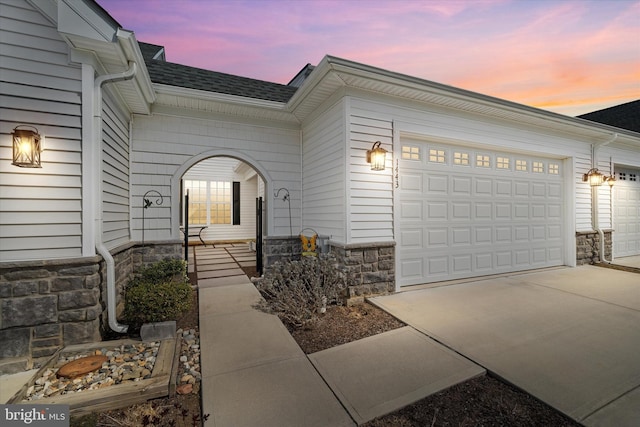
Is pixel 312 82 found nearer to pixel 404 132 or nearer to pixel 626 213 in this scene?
pixel 404 132

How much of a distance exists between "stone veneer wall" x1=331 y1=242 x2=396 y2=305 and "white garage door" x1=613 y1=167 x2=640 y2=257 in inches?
295

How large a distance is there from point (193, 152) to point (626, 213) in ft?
37.5

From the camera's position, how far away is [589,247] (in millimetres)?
6406

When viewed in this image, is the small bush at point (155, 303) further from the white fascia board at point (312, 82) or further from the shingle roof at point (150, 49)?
the shingle roof at point (150, 49)

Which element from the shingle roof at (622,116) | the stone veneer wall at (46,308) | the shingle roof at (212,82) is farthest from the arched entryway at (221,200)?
the shingle roof at (622,116)

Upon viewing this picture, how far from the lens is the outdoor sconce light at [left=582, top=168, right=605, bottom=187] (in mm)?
6199

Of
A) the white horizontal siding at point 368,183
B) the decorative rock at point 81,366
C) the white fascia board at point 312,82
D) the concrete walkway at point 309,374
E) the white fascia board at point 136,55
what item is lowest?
the concrete walkway at point 309,374

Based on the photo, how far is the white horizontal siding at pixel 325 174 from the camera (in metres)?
4.05

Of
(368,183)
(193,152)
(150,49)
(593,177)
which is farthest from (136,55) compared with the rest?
(593,177)

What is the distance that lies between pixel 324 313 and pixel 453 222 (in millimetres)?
3031

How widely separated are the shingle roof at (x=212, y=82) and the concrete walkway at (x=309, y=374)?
3.93 meters

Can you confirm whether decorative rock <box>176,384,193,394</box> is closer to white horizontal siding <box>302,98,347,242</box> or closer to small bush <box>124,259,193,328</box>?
small bush <box>124,259,193,328</box>

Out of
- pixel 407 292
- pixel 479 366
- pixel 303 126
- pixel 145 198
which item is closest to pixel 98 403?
pixel 479 366

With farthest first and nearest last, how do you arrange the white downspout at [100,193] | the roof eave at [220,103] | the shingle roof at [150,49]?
1. the shingle roof at [150,49]
2. the roof eave at [220,103]
3. the white downspout at [100,193]
